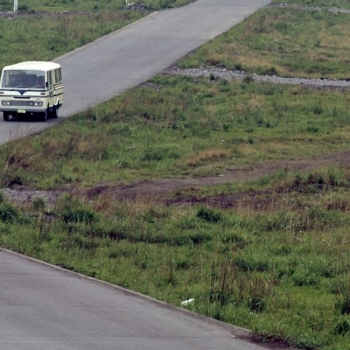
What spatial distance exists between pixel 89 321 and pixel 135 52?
35.9m

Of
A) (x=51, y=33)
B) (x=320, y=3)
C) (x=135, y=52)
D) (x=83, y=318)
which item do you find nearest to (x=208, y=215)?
(x=83, y=318)

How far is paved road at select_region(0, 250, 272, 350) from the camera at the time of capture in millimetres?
10773

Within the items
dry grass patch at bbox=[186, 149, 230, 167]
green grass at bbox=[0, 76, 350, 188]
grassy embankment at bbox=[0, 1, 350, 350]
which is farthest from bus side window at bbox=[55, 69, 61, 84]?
dry grass patch at bbox=[186, 149, 230, 167]

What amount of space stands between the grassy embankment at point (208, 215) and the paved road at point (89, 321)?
1.94 feet

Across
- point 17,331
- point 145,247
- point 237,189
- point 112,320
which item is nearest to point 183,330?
point 112,320

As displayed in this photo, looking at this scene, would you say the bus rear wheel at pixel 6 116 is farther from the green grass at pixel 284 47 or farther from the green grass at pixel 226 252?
the green grass at pixel 284 47

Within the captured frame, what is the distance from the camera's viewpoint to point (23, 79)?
31.2m

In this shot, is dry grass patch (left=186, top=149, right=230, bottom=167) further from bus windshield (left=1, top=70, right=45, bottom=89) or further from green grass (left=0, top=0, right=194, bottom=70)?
green grass (left=0, top=0, right=194, bottom=70)

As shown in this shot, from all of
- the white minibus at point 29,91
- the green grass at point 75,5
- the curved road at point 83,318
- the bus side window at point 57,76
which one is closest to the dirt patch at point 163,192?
the curved road at point 83,318

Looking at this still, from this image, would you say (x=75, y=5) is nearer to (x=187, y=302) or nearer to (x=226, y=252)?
(x=226, y=252)

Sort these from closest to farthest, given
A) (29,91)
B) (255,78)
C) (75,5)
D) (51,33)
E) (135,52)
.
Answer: (29,91) < (255,78) < (135,52) < (51,33) < (75,5)

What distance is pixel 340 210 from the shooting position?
20.7 meters

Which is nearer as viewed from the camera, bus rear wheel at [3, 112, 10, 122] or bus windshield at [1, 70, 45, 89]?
bus windshield at [1, 70, 45, 89]

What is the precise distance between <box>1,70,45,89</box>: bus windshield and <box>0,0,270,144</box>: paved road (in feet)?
3.84
